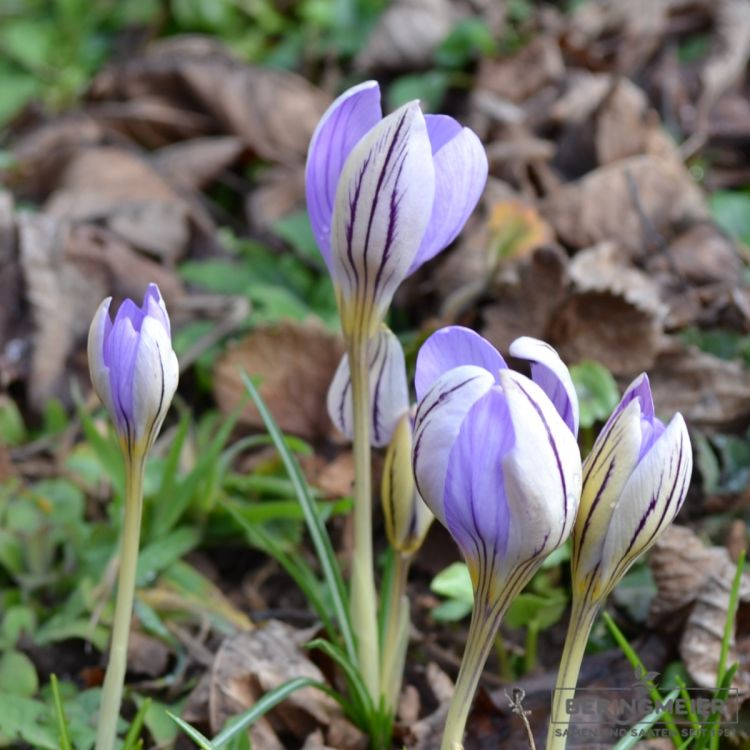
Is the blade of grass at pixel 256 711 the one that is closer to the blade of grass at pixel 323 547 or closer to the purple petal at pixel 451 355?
the blade of grass at pixel 323 547

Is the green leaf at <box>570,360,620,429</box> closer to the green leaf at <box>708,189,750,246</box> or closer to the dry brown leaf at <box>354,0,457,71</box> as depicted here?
the green leaf at <box>708,189,750,246</box>

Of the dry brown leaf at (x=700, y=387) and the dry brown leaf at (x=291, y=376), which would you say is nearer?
the dry brown leaf at (x=700, y=387)

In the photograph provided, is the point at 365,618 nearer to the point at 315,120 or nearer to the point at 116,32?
the point at 315,120

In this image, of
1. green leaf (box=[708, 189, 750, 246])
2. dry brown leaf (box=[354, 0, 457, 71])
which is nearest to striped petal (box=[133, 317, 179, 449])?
green leaf (box=[708, 189, 750, 246])

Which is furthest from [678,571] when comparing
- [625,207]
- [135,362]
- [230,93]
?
[230,93]

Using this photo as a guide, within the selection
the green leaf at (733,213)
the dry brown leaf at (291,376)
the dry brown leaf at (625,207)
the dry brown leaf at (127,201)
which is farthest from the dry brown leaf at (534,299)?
the dry brown leaf at (127,201)

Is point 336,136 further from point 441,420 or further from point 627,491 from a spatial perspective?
point 627,491

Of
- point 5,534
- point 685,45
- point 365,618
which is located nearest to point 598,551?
point 365,618
